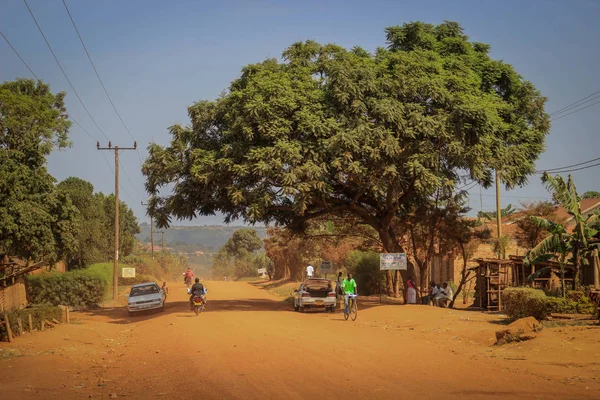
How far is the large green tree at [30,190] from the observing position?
31.1 m

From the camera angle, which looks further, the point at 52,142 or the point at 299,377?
the point at 52,142

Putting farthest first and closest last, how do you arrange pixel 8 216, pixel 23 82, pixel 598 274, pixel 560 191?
pixel 23 82 → pixel 8 216 → pixel 598 274 → pixel 560 191

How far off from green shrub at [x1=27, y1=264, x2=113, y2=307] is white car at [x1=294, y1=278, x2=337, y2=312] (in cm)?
1713

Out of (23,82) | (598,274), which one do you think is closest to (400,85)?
(598,274)

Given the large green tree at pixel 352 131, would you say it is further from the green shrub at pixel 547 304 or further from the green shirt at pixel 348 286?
the green shrub at pixel 547 304

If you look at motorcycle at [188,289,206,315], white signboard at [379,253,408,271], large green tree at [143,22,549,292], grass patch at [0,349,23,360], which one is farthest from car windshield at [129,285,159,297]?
grass patch at [0,349,23,360]

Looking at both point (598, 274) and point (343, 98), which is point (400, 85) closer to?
point (343, 98)

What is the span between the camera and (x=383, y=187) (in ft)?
97.8

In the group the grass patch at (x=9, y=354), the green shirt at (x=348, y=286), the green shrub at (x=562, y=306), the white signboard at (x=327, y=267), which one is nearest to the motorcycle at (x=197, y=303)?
the green shirt at (x=348, y=286)

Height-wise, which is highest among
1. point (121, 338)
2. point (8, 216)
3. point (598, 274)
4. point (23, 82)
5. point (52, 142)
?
point (23, 82)

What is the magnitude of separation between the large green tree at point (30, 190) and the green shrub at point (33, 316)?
18.2 ft

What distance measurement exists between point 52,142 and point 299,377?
3027cm

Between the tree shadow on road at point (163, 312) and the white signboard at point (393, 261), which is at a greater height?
the white signboard at point (393, 261)

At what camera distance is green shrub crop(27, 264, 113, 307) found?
4141 centimetres
